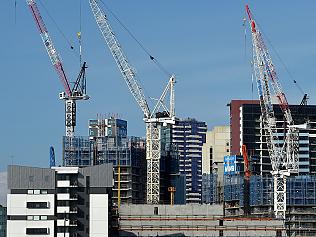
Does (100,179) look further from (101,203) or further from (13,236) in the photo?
(13,236)

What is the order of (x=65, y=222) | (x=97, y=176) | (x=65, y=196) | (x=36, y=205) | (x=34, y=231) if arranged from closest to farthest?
(x=34, y=231)
(x=36, y=205)
(x=65, y=222)
(x=65, y=196)
(x=97, y=176)

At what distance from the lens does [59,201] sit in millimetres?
191875

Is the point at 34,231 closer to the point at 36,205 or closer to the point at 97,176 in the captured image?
the point at 36,205

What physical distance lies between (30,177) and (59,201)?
6.55 m

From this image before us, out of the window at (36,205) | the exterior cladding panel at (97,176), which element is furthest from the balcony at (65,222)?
the exterior cladding panel at (97,176)

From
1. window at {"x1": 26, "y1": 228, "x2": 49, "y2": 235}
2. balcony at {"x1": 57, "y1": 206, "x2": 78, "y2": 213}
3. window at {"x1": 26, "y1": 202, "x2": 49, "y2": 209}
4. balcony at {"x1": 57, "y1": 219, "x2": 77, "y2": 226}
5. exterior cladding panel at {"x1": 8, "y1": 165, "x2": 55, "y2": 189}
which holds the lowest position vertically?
window at {"x1": 26, "y1": 228, "x2": 49, "y2": 235}

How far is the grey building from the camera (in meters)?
189

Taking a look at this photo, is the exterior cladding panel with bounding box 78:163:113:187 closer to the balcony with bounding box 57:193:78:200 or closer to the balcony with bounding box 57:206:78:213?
the balcony with bounding box 57:193:78:200

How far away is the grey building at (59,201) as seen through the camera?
620ft

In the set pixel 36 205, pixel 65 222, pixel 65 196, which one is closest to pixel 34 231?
pixel 36 205

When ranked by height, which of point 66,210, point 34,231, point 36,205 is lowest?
point 34,231

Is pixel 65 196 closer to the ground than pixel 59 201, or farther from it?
farther from it

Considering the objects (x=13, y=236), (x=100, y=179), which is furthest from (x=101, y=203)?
(x=13, y=236)

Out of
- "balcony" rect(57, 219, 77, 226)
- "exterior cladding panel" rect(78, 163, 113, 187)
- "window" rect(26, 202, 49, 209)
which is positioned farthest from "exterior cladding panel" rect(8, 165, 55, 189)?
"balcony" rect(57, 219, 77, 226)
